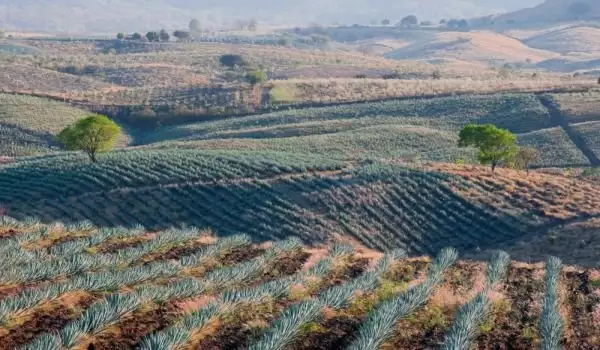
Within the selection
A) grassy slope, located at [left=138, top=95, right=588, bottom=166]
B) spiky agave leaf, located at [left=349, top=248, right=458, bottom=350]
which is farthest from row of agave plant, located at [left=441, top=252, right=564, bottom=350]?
grassy slope, located at [left=138, top=95, right=588, bottom=166]

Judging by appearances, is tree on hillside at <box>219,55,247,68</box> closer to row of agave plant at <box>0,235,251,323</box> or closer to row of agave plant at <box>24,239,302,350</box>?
row of agave plant at <box>0,235,251,323</box>

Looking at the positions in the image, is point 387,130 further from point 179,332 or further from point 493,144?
point 179,332

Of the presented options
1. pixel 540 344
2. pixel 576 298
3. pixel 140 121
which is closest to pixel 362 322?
pixel 540 344

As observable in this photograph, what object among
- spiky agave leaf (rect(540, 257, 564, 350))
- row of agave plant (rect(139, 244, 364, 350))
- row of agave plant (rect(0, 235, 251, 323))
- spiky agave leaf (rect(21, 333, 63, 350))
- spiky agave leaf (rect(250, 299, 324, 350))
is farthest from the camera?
spiky agave leaf (rect(540, 257, 564, 350))

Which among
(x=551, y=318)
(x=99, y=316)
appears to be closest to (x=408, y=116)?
(x=551, y=318)

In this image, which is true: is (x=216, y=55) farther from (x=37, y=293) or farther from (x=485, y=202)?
(x=37, y=293)

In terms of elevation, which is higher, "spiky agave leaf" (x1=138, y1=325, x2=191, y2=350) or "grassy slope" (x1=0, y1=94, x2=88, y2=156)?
"spiky agave leaf" (x1=138, y1=325, x2=191, y2=350)

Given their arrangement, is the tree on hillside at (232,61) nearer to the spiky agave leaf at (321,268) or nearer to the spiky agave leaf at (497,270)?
the spiky agave leaf at (497,270)
